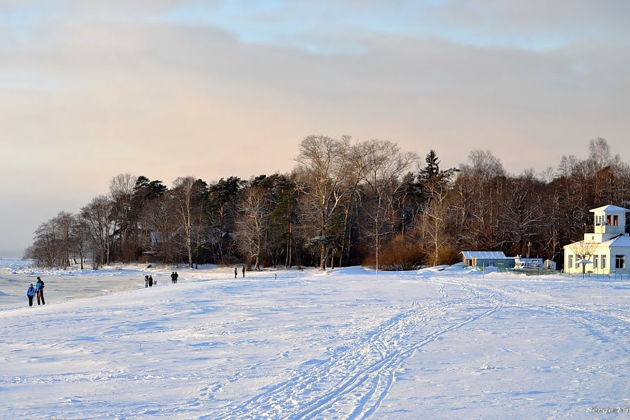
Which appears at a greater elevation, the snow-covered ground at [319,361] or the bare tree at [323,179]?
the bare tree at [323,179]

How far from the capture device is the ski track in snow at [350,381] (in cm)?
868

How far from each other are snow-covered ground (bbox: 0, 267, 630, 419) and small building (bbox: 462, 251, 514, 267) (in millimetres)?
32938

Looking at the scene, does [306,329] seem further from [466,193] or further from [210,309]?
[466,193]

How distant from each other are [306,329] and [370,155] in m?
47.4

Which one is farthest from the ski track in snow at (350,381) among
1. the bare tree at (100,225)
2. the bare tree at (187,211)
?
the bare tree at (100,225)

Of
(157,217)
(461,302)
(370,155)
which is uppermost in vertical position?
(370,155)

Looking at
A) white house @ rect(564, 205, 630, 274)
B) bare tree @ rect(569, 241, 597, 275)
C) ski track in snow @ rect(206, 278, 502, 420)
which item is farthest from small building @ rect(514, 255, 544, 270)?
ski track in snow @ rect(206, 278, 502, 420)

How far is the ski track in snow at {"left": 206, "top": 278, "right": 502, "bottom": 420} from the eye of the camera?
8.68m

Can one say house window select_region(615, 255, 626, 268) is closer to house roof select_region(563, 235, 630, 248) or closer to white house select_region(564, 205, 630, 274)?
white house select_region(564, 205, 630, 274)

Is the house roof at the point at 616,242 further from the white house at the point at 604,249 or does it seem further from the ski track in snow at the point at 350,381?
the ski track in snow at the point at 350,381

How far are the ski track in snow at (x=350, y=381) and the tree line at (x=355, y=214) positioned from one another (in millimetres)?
41459

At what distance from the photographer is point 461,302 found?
85.8 feet

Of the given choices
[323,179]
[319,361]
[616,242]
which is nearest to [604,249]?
[616,242]

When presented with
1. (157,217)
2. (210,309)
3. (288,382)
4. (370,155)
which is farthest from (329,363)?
(157,217)
